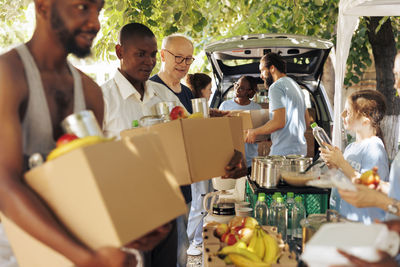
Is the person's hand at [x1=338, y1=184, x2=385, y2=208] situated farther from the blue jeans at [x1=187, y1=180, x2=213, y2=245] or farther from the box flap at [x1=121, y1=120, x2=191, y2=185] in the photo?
the blue jeans at [x1=187, y1=180, x2=213, y2=245]

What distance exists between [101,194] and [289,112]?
292 cm

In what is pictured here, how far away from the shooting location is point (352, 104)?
2814mm

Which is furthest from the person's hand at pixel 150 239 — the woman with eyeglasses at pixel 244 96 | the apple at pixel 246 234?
the woman with eyeglasses at pixel 244 96

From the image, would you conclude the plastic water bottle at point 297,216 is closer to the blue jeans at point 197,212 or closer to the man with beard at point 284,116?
the man with beard at point 284,116

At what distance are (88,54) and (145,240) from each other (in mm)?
738

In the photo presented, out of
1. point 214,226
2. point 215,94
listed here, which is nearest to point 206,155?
point 214,226

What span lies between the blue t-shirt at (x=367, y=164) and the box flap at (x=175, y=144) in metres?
1.22

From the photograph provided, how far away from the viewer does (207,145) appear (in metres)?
2.12

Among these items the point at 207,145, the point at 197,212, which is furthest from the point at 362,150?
the point at 197,212

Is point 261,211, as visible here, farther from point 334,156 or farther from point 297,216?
point 334,156

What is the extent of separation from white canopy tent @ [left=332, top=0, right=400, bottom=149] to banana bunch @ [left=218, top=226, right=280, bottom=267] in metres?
2.29

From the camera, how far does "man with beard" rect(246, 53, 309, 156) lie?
12.6ft

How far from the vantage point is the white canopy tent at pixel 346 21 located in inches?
146

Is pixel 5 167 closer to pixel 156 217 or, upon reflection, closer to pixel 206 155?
pixel 156 217
